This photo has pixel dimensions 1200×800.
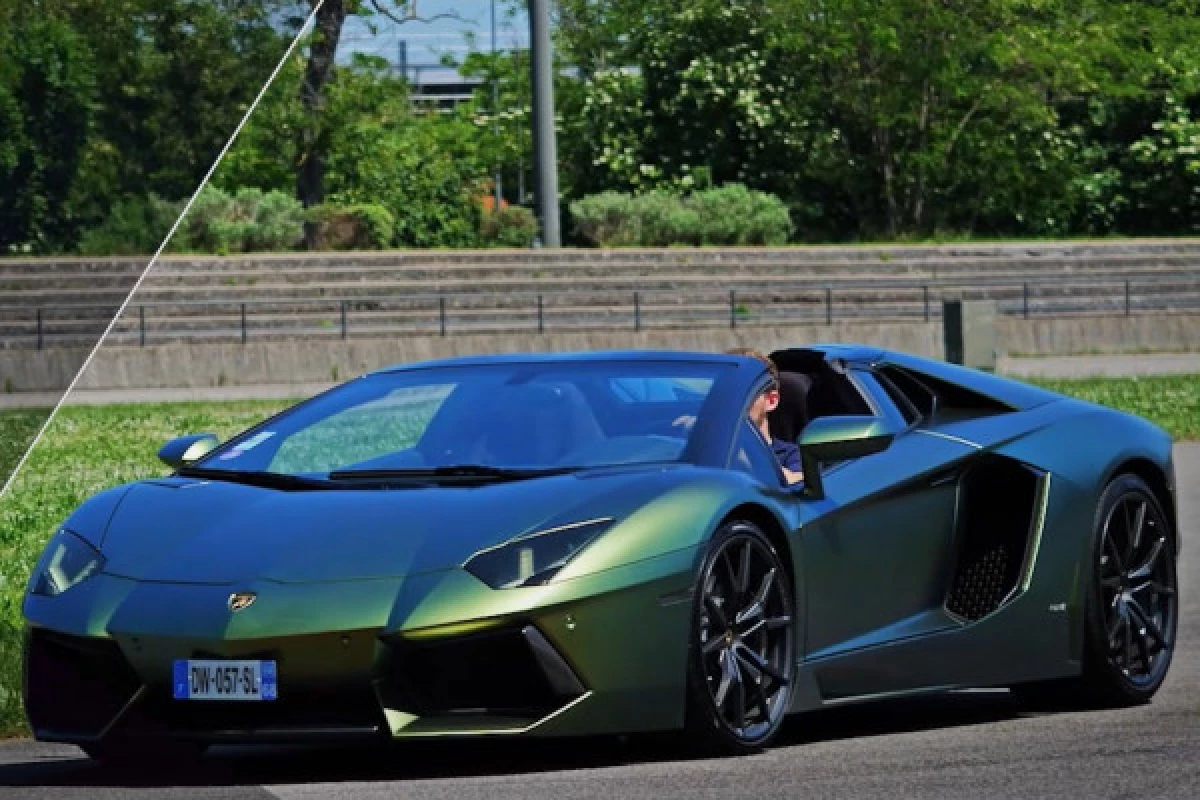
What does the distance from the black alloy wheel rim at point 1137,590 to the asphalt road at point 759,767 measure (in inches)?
10.3

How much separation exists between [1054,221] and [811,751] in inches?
1935

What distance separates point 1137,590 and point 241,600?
3.42 metres

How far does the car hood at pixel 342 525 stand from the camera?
6.89 meters

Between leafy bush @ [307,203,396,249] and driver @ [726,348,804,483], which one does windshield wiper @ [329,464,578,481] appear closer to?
driver @ [726,348,804,483]

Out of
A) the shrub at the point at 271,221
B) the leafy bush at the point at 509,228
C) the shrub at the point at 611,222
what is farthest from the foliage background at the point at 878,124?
the shrub at the point at 271,221

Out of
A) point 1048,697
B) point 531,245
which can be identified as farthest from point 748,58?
point 1048,697

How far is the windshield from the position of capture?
7.70 meters

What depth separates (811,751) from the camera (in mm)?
7531

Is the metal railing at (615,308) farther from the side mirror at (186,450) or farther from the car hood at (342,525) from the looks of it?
the car hood at (342,525)

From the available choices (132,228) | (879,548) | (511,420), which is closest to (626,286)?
(879,548)

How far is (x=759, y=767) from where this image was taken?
23.2 ft

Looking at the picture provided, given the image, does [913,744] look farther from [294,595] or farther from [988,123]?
[988,123]

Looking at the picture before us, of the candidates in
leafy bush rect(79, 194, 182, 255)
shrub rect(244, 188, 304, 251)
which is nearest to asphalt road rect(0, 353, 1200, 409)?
shrub rect(244, 188, 304, 251)

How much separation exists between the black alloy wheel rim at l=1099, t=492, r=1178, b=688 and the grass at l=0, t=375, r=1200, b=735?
9.38 feet
